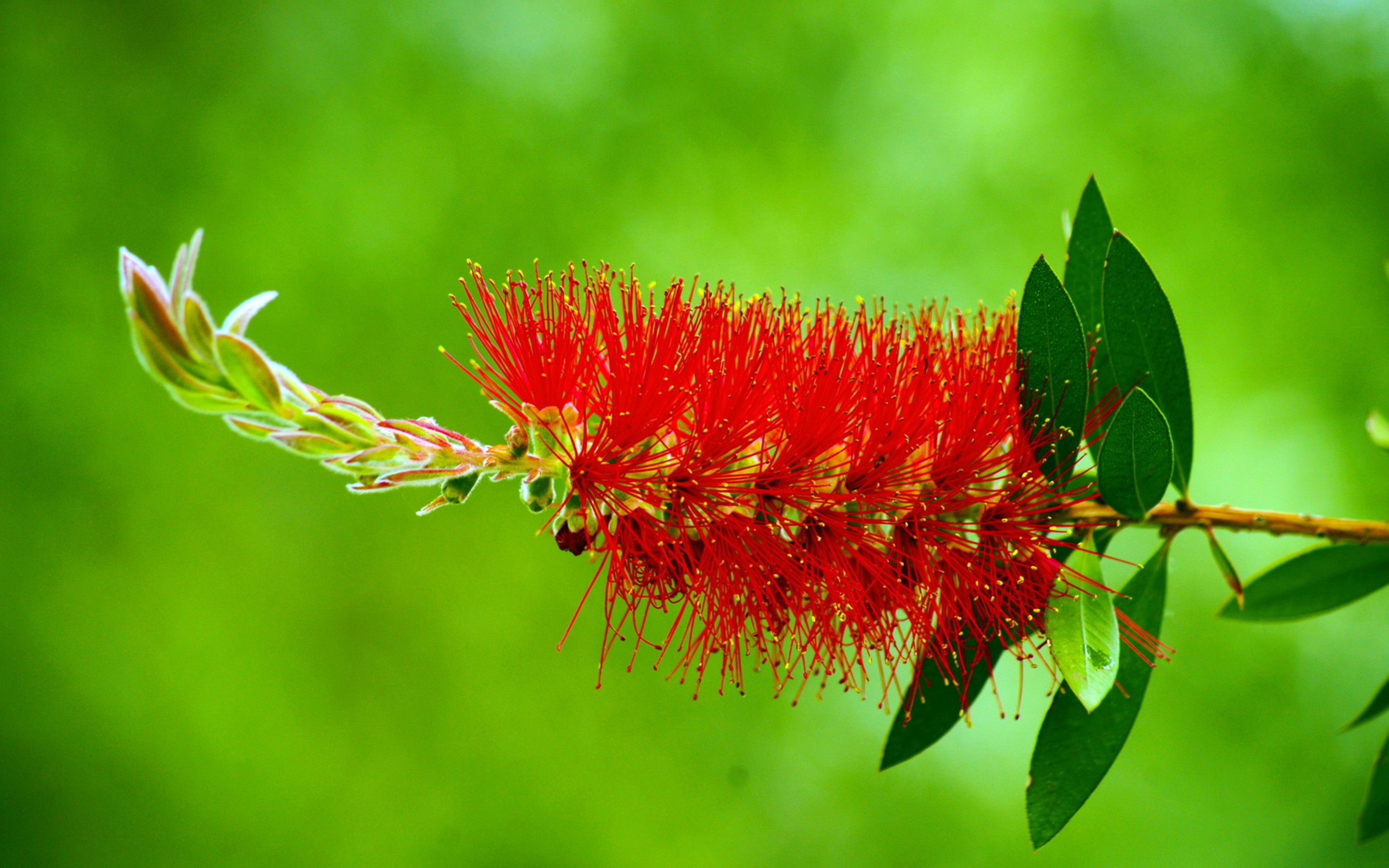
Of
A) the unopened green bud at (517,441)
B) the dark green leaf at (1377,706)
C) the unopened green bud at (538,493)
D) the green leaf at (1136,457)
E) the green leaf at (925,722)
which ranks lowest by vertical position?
the green leaf at (925,722)

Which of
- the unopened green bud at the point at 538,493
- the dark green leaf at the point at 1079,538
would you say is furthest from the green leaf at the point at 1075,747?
the unopened green bud at the point at 538,493

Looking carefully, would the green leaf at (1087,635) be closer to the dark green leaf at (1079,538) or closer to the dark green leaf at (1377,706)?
the dark green leaf at (1079,538)

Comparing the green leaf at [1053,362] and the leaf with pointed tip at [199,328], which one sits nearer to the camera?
the leaf with pointed tip at [199,328]

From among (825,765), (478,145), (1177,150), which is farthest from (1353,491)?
(478,145)

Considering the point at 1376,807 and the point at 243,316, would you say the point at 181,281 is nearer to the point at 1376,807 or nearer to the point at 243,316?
the point at 243,316

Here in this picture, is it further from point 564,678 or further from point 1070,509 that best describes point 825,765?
point 1070,509

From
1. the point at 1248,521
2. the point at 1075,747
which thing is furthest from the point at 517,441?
the point at 1248,521

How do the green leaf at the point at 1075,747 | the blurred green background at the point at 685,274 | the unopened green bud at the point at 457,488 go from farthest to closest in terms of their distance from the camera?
the blurred green background at the point at 685,274 → the green leaf at the point at 1075,747 → the unopened green bud at the point at 457,488
